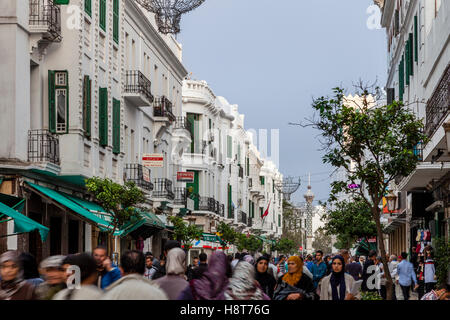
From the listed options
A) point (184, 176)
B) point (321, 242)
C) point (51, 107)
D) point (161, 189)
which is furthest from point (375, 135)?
point (321, 242)

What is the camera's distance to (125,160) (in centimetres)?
3562

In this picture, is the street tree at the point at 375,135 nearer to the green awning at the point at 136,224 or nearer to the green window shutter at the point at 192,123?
the green awning at the point at 136,224

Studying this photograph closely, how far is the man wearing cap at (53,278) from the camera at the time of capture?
767 cm

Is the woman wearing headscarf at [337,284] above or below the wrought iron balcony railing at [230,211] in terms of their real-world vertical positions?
below

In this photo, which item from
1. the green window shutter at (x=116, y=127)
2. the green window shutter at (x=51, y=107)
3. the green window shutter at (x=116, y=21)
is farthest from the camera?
the green window shutter at (x=116, y=21)

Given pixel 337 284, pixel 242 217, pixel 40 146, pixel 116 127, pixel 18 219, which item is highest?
pixel 116 127

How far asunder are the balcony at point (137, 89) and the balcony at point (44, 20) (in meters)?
9.61

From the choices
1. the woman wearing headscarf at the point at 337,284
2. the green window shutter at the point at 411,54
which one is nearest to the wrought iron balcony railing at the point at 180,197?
the green window shutter at the point at 411,54

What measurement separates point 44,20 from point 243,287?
17508mm

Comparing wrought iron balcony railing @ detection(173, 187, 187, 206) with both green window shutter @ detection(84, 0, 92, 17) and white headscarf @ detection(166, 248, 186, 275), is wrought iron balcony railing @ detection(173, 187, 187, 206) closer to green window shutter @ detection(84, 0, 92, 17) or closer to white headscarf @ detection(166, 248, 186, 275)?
green window shutter @ detection(84, 0, 92, 17)

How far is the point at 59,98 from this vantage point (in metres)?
25.7

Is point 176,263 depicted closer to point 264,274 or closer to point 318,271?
point 264,274

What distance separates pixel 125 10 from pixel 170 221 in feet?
39.3

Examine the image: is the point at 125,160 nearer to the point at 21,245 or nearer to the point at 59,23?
the point at 59,23
